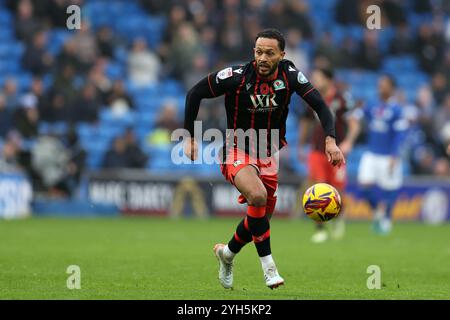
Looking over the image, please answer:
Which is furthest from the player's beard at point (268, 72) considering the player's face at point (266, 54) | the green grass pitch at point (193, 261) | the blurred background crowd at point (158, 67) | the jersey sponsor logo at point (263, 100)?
the blurred background crowd at point (158, 67)

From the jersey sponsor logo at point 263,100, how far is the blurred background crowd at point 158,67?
12.6 m

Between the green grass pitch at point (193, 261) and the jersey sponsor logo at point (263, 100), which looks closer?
the green grass pitch at point (193, 261)

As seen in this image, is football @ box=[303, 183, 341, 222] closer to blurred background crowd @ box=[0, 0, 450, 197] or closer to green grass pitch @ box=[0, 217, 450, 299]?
green grass pitch @ box=[0, 217, 450, 299]

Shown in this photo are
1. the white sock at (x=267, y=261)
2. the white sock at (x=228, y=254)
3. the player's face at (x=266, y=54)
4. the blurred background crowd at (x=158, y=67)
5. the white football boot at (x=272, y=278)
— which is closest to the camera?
the white football boot at (x=272, y=278)

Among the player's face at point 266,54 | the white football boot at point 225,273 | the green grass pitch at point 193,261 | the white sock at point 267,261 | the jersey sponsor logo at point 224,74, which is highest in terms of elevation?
the player's face at point 266,54

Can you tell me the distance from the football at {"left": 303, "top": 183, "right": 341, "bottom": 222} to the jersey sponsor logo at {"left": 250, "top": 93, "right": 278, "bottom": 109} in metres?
0.94

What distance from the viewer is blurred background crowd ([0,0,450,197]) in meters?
22.4

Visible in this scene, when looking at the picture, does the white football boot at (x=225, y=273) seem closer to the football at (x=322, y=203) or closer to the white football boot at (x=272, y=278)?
the white football boot at (x=272, y=278)

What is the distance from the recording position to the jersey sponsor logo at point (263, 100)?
9.31m

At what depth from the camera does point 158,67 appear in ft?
84.3

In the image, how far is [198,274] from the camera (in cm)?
1059

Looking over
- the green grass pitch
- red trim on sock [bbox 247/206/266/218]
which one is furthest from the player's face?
the green grass pitch

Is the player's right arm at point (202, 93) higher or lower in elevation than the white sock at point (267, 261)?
higher
